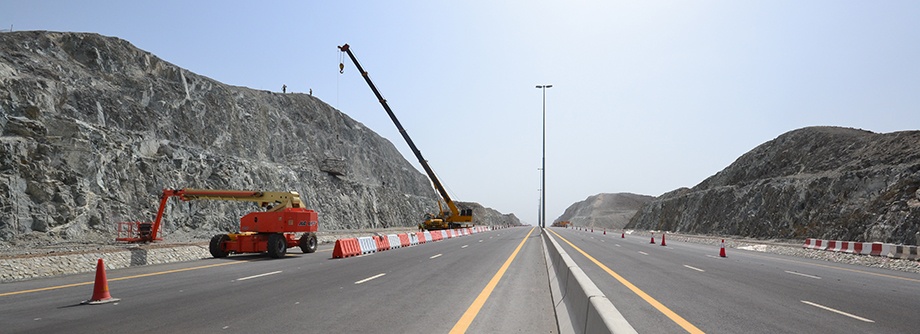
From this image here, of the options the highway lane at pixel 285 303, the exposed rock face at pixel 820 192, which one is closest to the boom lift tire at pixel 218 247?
the highway lane at pixel 285 303

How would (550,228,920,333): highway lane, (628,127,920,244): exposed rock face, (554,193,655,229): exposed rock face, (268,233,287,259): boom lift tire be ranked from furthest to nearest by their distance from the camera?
(554,193,655,229): exposed rock face → (628,127,920,244): exposed rock face → (268,233,287,259): boom lift tire → (550,228,920,333): highway lane

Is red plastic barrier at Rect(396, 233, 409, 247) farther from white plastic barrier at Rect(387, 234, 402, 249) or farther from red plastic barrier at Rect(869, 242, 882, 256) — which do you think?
red plastic barrier at Rect(869, 242, 882, 256)

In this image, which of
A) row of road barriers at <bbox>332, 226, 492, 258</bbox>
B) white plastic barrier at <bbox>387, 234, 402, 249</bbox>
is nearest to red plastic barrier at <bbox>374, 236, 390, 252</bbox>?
row of road barriers at <bbox>332, 226, 492, 258</bbox>

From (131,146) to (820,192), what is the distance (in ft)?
159

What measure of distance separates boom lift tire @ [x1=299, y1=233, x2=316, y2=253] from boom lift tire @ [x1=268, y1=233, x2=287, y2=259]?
6.88ft

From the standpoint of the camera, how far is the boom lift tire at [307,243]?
25141 millimetres

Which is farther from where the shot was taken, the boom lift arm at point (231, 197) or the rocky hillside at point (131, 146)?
the rocky hillside at point (131, 146)

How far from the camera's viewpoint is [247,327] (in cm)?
747

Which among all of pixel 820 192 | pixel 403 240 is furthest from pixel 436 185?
pixel 820 192

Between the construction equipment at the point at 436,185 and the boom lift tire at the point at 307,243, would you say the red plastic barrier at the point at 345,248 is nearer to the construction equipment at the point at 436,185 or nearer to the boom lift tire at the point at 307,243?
the boom lift tire at the point at 307,243

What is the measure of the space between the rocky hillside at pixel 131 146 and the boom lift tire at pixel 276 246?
12135 millimetres

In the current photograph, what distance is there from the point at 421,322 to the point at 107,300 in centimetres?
605

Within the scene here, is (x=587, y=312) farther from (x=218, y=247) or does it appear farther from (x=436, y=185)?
(x=436, y=185)

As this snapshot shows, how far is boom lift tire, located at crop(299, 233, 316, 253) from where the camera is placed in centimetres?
2514
